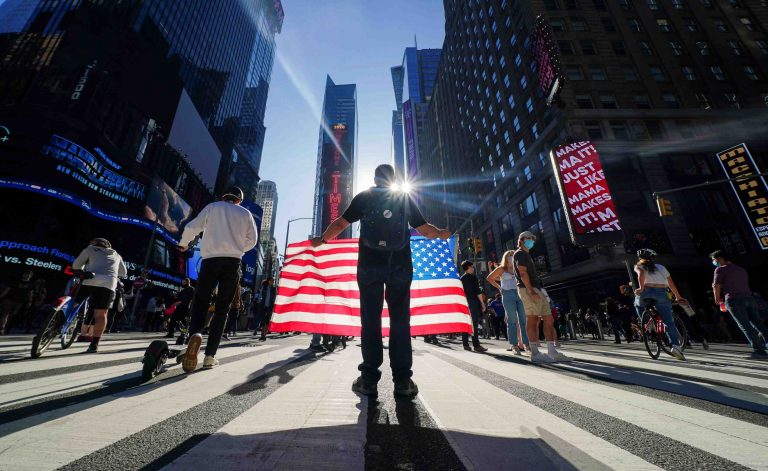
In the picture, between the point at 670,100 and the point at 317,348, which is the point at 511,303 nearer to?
the point at 317,348

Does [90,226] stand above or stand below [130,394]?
above

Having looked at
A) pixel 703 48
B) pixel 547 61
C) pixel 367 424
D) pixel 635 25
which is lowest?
pixel 367 424

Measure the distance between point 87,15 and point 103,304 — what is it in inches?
1674

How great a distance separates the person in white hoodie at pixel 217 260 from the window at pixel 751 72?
147 ft

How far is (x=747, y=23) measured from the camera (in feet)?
103

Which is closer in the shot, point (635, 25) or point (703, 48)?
point (703, 48)

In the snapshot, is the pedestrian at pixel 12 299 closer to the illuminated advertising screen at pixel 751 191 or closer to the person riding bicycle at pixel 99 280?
the person riding bicycle at pixel 99 280

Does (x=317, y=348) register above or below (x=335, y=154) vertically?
below

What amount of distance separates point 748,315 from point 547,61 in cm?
2463

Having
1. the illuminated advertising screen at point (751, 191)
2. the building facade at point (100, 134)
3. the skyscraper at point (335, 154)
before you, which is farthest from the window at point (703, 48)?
the skyscraper at point (335, 154)

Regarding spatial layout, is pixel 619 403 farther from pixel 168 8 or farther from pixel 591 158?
pixel 168 8

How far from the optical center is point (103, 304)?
15.2 feet

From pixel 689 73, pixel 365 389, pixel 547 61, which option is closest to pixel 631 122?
pixel 547 61

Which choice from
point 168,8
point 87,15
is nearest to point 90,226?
point 87,15
